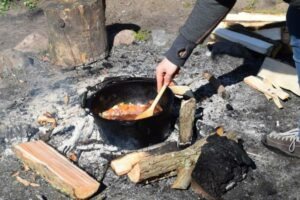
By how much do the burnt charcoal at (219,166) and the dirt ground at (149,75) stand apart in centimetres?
14

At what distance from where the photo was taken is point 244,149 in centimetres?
444

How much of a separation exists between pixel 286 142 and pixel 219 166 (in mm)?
874

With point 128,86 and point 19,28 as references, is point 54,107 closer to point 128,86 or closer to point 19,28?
point 128,86

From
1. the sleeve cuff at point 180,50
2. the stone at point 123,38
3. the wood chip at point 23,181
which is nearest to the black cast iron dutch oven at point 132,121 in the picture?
the sleeve cuff at point 180,50

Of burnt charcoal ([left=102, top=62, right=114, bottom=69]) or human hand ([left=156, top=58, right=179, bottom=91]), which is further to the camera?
burnt charcoal ([left=102, top=62, right=114, bottom=69])

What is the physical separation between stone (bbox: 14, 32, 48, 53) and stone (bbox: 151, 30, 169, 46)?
61.2 inches

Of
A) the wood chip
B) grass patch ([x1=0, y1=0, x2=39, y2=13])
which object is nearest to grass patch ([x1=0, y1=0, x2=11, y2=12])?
grass patch ([x1=0, y1=0, x2=39, y2=13])

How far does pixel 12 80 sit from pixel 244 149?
10.1 feet

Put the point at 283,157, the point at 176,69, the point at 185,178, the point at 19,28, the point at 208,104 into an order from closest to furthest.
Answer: the point at 176,69, the point at 185,178, the point at 283,157, the point at 208,104, the point at 19,28

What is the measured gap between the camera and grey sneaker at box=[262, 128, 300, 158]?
4.31 m

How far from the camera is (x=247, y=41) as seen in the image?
5988 millimetres

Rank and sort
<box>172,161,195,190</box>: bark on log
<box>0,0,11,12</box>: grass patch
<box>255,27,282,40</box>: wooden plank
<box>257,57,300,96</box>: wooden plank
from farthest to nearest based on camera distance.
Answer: <box>0,0,11,12</box>: grass patch < <box>255,27,282,40</box>: wooden plank < <box>257,57,300,96</box>: wooden plank < <box>172,161,195,190</box>: bark on log

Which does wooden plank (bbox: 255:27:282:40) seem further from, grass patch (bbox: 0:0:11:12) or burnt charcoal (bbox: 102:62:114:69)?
grass patch (bbox: 0:0:11:12)

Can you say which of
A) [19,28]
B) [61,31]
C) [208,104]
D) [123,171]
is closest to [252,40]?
[208,104]
